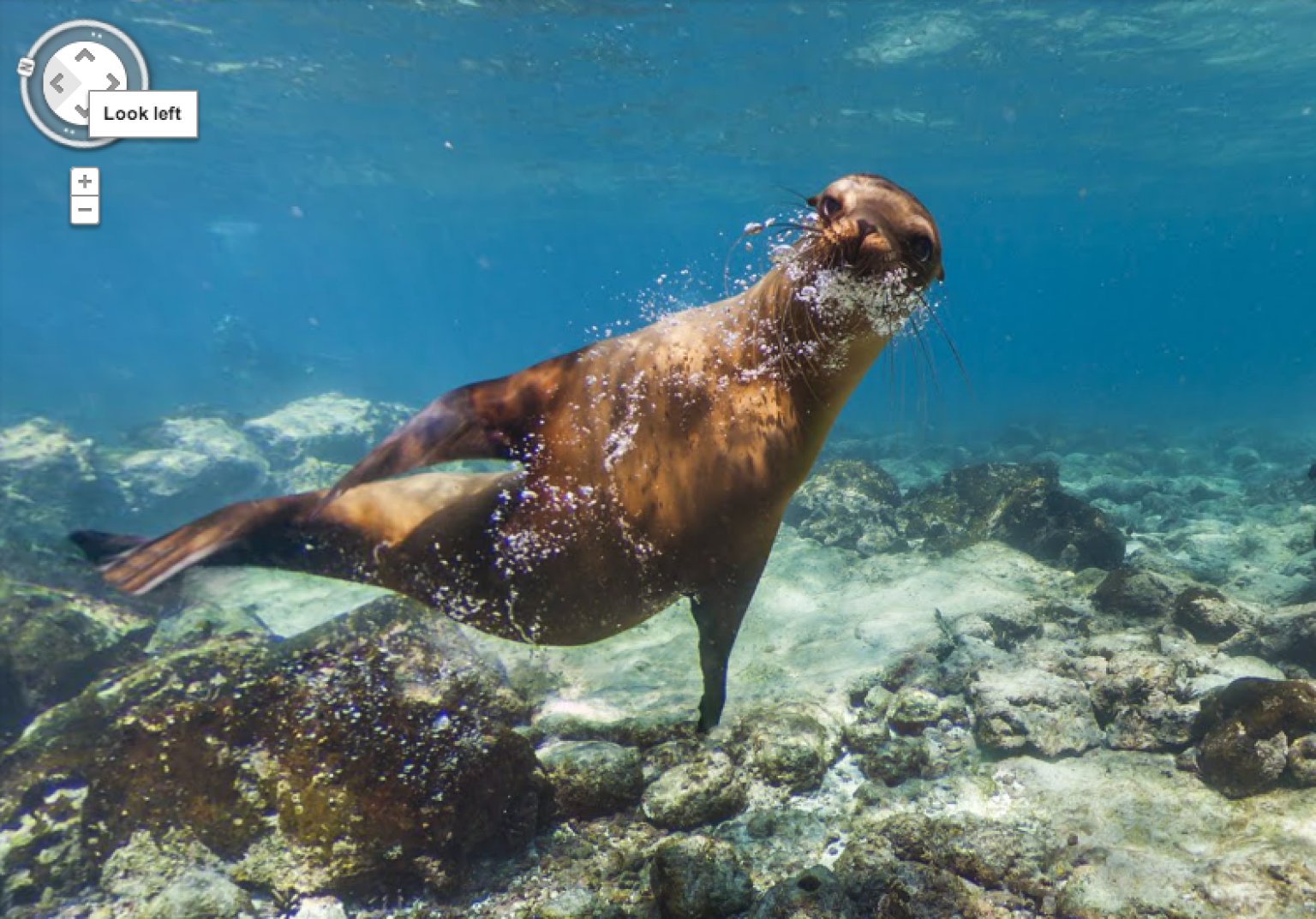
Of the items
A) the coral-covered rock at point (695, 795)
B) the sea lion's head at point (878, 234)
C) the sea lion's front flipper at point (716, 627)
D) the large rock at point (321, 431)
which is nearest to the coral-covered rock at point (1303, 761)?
the coral-covered rock at point (695, 795)

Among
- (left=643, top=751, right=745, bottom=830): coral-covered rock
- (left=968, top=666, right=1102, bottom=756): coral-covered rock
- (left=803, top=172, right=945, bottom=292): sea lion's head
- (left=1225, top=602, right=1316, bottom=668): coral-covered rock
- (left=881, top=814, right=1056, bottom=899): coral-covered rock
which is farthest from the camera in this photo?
(left=1225, top=602, right=1316, bottom=668): coral-covered rock

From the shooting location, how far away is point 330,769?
389 centimetres

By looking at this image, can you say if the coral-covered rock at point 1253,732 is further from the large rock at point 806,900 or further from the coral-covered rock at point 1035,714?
the large rock at point 806,900

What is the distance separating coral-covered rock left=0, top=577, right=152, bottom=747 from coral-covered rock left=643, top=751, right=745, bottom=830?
562 centimetres

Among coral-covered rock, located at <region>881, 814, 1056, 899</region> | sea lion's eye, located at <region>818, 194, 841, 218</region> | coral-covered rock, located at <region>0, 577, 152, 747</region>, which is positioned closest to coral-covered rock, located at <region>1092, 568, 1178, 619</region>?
coral-covered rock, located at <region>881, 814, 1056, 899</region>

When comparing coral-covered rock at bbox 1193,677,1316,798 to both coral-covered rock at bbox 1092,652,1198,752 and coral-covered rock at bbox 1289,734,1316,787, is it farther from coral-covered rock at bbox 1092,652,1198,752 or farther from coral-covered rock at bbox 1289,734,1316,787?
coral-covered rock at bbox 1092,652,1198,752

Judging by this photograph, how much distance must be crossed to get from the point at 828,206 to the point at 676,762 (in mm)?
3561

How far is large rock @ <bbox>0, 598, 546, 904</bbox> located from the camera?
3.79 m

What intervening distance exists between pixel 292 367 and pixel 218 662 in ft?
118

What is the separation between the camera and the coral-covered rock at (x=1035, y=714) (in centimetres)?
458

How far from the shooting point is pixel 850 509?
11.1 meters

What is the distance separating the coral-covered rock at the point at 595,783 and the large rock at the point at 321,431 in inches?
614

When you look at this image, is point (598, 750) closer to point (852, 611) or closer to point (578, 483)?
point (578, 483)

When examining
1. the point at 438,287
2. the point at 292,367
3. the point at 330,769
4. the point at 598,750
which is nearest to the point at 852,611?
the point at 598,750
